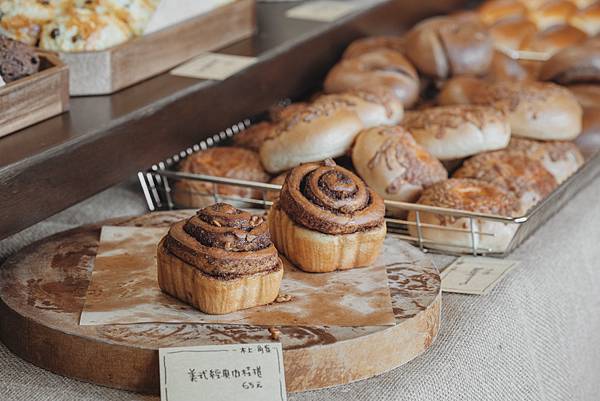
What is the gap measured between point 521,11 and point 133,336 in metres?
2.31

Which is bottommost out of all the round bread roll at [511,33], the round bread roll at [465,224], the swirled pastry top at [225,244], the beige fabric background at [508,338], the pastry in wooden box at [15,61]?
the beige fabric background at [508,338]

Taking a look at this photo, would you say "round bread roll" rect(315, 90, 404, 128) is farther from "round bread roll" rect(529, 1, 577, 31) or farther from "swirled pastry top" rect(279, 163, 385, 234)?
"round bread roll" rect(529, 1, 577, 31)

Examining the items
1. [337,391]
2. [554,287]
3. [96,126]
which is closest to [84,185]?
[96,126]

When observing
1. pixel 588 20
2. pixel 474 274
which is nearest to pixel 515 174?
pixel 474 274

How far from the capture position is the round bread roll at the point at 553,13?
3.10 meters

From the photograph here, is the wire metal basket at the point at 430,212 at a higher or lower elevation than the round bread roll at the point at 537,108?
lower

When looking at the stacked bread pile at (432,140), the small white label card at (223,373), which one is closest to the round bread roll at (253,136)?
the stacked bread pile at (432,140)

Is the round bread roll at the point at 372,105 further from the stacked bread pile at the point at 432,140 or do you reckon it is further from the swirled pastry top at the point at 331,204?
the swirled pastry top at the point at 331,204

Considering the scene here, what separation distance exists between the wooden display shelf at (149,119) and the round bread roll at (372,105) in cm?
23

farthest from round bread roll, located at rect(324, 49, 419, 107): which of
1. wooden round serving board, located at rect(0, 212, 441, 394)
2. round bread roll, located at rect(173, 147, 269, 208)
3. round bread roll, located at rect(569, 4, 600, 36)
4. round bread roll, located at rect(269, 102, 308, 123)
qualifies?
round bread roll, located at rect(569, 4, 600, 36)

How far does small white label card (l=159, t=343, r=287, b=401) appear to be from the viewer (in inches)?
43.6

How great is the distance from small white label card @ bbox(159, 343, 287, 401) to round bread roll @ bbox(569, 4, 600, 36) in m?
2.18

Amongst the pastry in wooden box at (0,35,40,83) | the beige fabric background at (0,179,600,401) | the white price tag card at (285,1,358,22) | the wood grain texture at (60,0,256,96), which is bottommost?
the beige fabric background at (0,179,600,401)

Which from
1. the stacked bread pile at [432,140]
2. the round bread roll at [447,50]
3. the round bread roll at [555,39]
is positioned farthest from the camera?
the round bread roll at [555,39]
